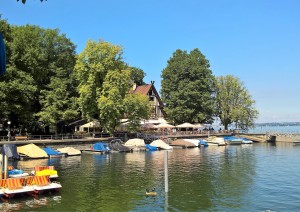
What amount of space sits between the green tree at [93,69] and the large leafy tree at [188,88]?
25990mm

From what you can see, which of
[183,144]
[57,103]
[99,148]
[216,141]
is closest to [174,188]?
[99,148]

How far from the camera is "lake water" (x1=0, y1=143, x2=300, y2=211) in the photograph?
71.9 ft

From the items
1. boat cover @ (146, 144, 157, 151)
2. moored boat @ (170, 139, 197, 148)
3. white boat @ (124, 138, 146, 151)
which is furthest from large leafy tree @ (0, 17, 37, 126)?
moored boat @ (170, 139, 197, 148)

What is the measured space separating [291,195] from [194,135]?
53.9 metres

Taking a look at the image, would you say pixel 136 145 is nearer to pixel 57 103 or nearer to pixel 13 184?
pixel 57 103

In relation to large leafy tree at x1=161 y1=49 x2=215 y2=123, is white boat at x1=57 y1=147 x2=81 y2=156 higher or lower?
lower

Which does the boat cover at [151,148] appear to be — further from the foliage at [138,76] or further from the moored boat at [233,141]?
the foliage at [138,76]

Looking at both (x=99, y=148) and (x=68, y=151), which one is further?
(x=99, y=148)

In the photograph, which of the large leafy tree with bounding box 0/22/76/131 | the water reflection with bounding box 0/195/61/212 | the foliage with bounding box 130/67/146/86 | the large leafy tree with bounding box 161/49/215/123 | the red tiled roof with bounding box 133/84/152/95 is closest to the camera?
the water reflection with bounding box 0/195/61/212

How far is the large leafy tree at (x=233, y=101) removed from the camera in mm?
90188

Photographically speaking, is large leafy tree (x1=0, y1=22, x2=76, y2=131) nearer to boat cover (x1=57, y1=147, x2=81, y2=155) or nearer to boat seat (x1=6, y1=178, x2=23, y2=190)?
boat cover (x1=57, y1=147, x2=81, y2=155)

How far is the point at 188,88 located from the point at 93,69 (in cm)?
3025

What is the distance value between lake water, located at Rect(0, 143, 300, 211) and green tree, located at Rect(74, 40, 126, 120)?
63.5ft

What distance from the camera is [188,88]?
83.8 meters
